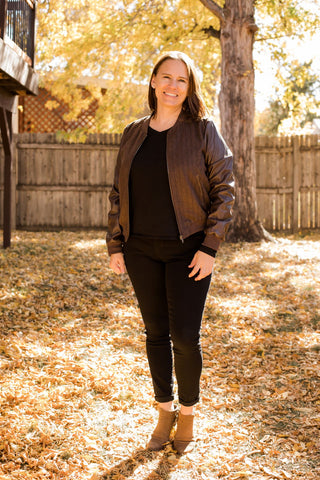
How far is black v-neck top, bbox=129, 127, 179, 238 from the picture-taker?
2598mm

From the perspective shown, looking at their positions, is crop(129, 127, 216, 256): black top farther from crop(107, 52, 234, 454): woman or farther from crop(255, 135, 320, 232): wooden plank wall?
crop(255, 135, 320, 232): wooden plank wall

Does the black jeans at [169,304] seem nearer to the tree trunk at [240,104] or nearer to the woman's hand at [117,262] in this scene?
the woman's hand at [117,262]

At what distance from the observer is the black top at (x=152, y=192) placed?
2.60 metres

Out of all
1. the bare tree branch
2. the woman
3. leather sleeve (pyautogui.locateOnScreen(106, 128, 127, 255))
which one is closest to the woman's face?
the woman

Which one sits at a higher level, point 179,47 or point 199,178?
point 179,47

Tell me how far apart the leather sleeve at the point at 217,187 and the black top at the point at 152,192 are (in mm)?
86

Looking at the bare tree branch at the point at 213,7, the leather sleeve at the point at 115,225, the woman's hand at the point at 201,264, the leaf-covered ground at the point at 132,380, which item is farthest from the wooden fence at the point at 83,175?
the woman's hand at the point at 201,264

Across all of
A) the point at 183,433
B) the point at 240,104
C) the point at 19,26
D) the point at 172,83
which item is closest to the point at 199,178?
the point at 172,83

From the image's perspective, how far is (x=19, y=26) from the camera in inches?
300

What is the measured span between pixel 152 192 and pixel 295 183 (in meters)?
9.75

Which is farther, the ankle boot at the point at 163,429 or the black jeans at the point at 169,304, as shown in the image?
the ankle boot at the point at 163,429

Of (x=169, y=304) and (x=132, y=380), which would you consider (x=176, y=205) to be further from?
(x=132, y=380)

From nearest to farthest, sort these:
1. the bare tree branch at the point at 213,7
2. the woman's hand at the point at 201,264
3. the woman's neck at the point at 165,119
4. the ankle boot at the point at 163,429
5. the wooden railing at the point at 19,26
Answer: the woman's hand at the point at 201,264
the woman's neck at the point at 165,119
the ankle boot at the point at 163,429
the wooden railing at the point at 19,26
the bare tree branch at the point at 213,7

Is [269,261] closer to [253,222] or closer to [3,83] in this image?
[253,222]
